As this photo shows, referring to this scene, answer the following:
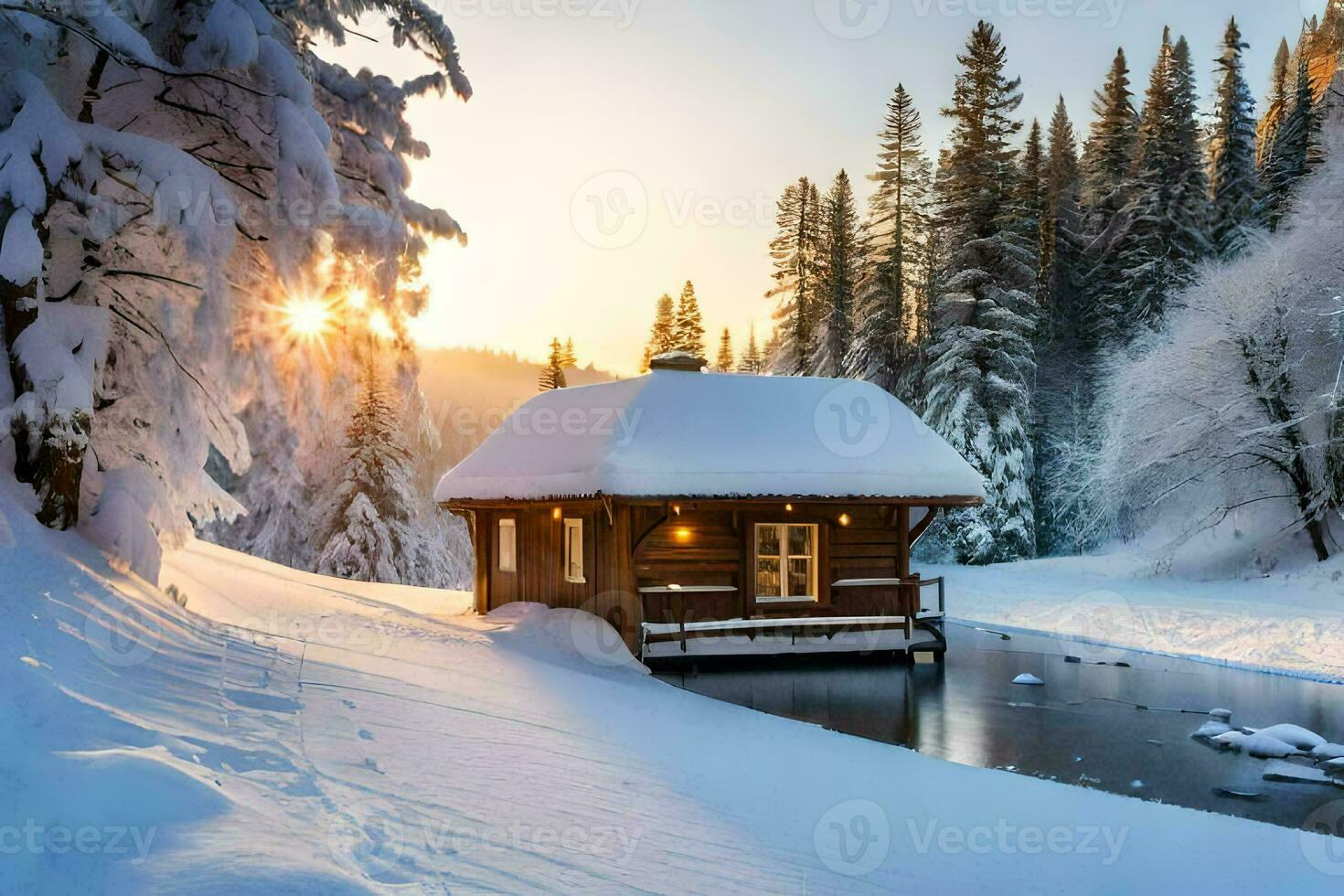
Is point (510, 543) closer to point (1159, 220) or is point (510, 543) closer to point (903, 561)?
point (903, 561)

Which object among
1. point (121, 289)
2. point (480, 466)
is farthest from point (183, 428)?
point (480, 466)

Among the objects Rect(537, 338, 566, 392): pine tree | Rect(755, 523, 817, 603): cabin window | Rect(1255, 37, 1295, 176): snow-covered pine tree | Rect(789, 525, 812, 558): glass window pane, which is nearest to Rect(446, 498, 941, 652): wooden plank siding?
Rect(755, 523, 817, 603): cabin window

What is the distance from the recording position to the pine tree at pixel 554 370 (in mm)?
47500

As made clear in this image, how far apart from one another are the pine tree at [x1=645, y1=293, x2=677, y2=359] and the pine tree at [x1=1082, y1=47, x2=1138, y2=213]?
2276 centimetres

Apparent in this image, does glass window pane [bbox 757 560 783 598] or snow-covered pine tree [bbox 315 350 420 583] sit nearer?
glass window pane [bbox 757 560 783 598]

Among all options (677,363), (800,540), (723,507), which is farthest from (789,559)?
(677,363)

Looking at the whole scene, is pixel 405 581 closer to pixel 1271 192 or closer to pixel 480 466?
pixel 480 466

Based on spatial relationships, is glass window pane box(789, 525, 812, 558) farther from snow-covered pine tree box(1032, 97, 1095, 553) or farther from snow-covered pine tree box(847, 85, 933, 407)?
snow-covered pine tree box(847, 85, 933, 407)

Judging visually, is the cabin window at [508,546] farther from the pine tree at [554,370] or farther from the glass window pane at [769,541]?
the pine tree at [554,370]

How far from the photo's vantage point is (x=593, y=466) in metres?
15.0

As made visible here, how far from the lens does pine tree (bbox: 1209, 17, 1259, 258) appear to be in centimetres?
3753
